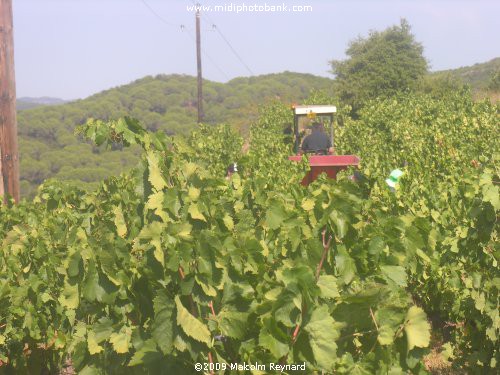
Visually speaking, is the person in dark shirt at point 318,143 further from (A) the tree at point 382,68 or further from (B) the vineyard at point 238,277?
(A) the tree at point 382,68

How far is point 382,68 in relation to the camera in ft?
140

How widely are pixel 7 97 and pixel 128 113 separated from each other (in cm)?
5734

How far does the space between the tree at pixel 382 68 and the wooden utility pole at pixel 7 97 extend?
113 feet

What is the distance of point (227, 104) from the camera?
285ft

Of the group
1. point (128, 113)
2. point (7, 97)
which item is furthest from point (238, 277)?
point (128, 113)

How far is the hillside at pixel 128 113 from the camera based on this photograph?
55.7 metres

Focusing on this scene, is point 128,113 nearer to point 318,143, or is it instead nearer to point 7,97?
point 318,143

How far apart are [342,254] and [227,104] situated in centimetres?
8454

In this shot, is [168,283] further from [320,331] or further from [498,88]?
[498,88]

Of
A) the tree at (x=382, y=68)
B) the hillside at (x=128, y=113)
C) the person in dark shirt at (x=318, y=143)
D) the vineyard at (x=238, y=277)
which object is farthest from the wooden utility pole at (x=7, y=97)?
the hillside at (x=128, y=113)

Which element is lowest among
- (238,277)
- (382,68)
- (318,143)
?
(238,277)

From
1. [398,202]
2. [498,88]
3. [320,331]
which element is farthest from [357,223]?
[498,88]

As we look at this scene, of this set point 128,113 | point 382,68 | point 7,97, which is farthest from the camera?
point 128,113

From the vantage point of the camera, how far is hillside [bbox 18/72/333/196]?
55.7 meters
